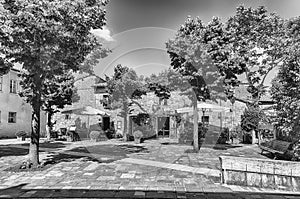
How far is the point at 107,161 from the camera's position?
8.89m

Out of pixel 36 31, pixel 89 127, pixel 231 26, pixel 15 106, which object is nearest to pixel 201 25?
pixel 231 26

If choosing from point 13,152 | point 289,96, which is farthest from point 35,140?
point 289,96

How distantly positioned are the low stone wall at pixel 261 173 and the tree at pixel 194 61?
17.7 feet

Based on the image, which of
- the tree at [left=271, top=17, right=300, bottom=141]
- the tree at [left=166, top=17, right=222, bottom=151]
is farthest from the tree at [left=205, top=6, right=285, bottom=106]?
the tree at [left=271, top=17, right=300, bottom=141]

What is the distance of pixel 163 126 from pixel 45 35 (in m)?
15.8

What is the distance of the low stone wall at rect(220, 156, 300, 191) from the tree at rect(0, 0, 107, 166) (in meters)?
5.89

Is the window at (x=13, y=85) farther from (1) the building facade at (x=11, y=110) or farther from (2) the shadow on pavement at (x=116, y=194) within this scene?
(2) the shadow on pavement at (x=116, y=194)

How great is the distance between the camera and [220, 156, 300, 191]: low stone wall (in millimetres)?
5543

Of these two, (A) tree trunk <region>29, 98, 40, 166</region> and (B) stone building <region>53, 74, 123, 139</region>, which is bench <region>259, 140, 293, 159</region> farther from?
(B) stone building <region>53, 74, 123, 139</region>

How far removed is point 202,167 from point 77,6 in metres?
6.75

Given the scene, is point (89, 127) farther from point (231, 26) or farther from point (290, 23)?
point (290, 23)

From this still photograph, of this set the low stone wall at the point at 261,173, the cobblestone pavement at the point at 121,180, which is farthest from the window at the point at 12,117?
the low stone wall at the point at 261,173

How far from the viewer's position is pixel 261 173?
571cm

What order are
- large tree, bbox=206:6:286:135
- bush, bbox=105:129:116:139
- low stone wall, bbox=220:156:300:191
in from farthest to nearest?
bush, bbox=105:129:116:139 → large tree, bbox=206:6:286:135 → low stone wall, bbox=220:156:300:191
